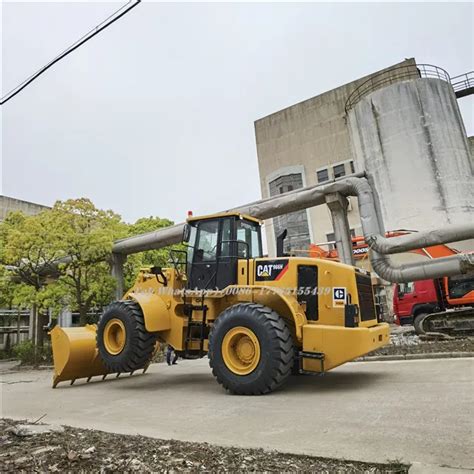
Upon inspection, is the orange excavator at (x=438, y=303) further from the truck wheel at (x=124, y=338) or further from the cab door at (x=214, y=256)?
the truck wheel at (x=124, y=338)

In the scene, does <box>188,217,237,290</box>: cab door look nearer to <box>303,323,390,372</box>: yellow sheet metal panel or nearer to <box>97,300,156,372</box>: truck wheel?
<box>97,300,156,372</box>: truck wheel

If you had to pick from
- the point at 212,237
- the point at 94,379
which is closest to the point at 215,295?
the point at 212,237

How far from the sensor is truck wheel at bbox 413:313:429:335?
531 inches

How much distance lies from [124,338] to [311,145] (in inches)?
1075

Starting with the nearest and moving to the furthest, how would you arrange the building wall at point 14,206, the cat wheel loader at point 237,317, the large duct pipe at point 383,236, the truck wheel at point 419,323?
1. the cat wheel loader at point 237,317
2. the large duct pipe at point 383,236
3. the truck wheel at point 419,323
4. the building wall at point 14,206

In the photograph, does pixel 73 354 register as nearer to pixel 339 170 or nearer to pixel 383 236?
pixel 383 236

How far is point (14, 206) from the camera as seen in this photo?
34938 millimetres

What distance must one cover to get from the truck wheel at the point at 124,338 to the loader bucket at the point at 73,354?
2.51ft

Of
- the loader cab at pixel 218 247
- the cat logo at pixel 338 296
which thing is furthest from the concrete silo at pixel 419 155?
the cat logo at pixel 338 296

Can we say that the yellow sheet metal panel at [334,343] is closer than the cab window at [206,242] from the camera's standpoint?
Yes

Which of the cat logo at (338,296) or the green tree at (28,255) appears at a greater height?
the green tree at (28,255)

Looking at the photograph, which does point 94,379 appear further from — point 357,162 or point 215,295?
point 357,162

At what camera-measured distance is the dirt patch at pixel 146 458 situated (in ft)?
10.8

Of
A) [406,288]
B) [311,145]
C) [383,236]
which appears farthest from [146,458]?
[311,145]
